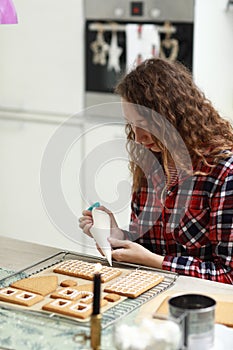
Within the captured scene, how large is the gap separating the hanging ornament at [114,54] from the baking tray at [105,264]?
1.64 metres

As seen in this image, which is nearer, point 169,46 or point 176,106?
point 176,106

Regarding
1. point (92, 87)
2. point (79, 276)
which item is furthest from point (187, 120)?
point (92, 87)

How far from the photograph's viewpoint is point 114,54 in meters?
3.52

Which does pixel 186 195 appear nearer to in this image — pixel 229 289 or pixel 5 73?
pixel 229 289

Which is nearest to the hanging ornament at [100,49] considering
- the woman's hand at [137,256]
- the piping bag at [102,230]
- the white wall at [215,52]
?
the white wall at [215,52]

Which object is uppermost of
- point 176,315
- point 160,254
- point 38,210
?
point 176,315

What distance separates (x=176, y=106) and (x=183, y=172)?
0.18m

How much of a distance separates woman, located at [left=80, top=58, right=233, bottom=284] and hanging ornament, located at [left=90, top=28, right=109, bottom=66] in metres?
1.45

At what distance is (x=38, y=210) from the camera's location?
12.8ft

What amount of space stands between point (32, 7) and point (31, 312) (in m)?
2.31

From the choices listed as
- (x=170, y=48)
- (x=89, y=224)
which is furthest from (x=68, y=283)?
(x=170, y=48)

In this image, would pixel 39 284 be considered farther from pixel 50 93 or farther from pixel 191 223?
pixel 50 93

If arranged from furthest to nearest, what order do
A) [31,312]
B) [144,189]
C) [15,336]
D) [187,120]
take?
[144,189]
[187,120]
[31,312]
[15,336]

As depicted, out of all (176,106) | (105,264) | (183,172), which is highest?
(176,106)
